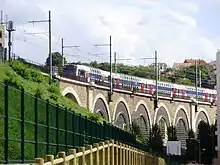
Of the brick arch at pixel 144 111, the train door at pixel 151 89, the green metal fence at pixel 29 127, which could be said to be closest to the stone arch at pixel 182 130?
the brick arch at pixel 144 111

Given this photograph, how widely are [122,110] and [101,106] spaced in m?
9.80

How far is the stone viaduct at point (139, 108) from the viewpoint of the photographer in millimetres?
86781

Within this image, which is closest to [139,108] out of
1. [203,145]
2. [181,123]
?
[203,145]

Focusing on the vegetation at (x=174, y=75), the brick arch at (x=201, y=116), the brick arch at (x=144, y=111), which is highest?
the vegetation at (x=174, y=75)

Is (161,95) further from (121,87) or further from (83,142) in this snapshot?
(83,142)

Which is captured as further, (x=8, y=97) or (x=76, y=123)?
(x=76, y=123)

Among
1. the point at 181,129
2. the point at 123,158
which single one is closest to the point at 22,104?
the point at 123,158

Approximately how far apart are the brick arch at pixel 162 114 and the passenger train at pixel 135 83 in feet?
7.05

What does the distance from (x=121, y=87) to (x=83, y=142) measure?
80394 mm

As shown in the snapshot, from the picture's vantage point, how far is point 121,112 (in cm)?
10431

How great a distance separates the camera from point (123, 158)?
99.5 feet

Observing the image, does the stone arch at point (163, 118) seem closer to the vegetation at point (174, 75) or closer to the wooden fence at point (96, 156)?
the vegetation at point (174, 75)

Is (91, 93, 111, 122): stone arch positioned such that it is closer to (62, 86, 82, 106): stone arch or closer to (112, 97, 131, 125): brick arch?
(112, 97, 131, 125): brick arch

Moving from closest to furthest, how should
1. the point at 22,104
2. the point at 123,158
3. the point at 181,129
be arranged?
the point at 22,104 < the point at 123,158 < the point at 181,129
